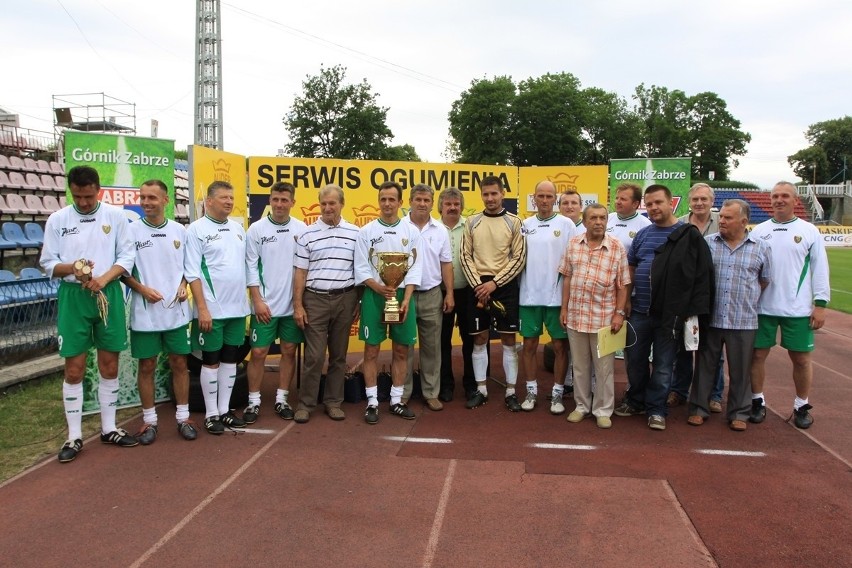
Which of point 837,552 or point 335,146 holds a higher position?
point 335,146

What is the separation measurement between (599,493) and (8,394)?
5448 millimetres

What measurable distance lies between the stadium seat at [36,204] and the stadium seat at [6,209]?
0.69 meters

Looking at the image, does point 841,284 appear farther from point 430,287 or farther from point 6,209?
point 6,209

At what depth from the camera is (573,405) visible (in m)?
5.57

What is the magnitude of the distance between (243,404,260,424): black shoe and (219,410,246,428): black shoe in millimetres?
54

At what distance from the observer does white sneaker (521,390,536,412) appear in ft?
17.6

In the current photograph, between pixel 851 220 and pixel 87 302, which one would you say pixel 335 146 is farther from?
pixel 851 220

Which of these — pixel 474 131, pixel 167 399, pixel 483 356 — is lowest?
pixel 167 399

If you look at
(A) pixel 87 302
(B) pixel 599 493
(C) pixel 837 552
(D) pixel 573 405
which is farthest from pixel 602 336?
(A) pixel 87 302

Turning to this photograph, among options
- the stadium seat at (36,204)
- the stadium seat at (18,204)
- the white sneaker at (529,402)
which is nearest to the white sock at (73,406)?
the white sneaker at (529,402)

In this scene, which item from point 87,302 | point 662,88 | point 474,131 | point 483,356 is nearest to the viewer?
point 87,302

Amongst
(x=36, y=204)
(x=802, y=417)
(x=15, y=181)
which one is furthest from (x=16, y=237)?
(x=802, y=417)

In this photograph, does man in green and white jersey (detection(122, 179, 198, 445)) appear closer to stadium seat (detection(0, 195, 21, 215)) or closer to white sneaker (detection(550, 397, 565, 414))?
white sneaker (detection(550, 397, 565, 414))

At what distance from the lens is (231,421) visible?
16.1 ft
